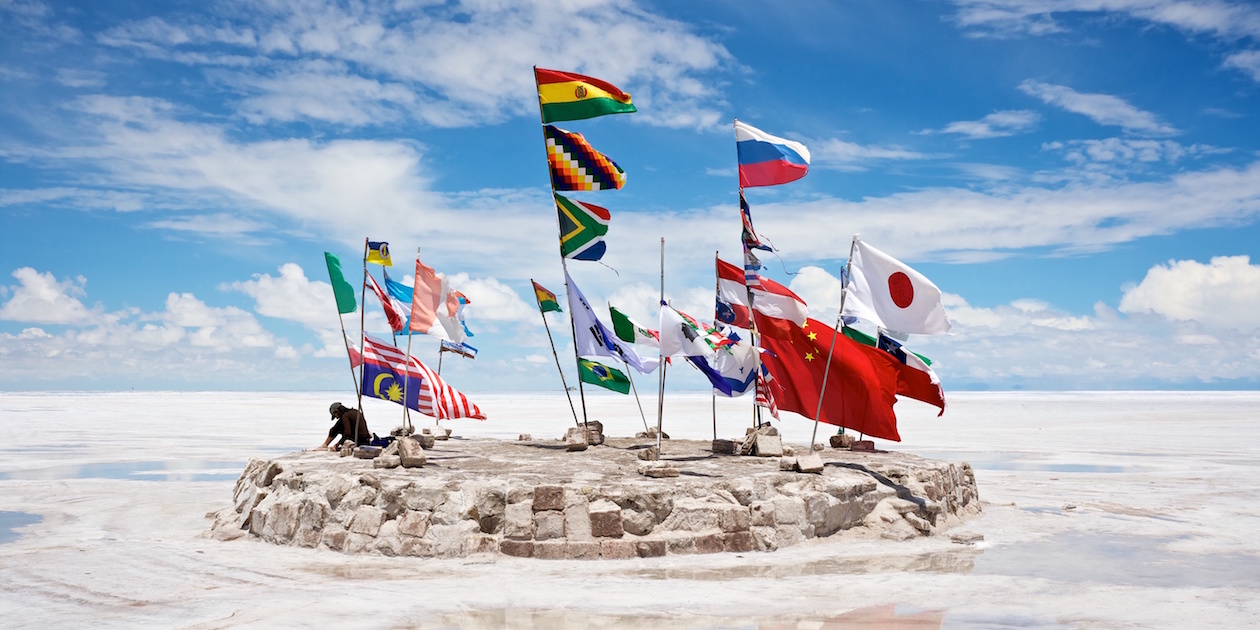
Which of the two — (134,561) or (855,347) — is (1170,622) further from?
(134,561)

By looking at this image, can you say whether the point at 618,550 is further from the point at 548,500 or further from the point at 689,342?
the point at 689,342

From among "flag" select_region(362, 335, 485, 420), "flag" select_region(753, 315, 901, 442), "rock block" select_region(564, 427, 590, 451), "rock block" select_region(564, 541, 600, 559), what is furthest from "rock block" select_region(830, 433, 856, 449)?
"rock block" select_region(564, 541, 600, 559)

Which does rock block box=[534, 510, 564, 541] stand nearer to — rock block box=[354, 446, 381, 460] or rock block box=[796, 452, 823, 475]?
rock block box=[796, 452, 823, 475]

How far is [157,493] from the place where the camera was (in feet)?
61.5

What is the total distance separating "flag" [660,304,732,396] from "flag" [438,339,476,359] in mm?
5955

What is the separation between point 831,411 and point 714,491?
3.87 m

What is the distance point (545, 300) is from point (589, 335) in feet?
5.25

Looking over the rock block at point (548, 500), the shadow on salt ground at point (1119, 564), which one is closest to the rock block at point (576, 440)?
the rock block at point (548, 500)

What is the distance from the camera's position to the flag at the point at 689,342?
14.6 m

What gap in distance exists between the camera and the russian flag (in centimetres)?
1537

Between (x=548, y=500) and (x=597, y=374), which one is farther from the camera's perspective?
(x=597, y=374)

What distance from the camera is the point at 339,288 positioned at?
1688cm

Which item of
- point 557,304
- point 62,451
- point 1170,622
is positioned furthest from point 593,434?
point 62,451

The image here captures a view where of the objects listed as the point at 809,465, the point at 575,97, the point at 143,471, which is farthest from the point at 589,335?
the point at 143,471
